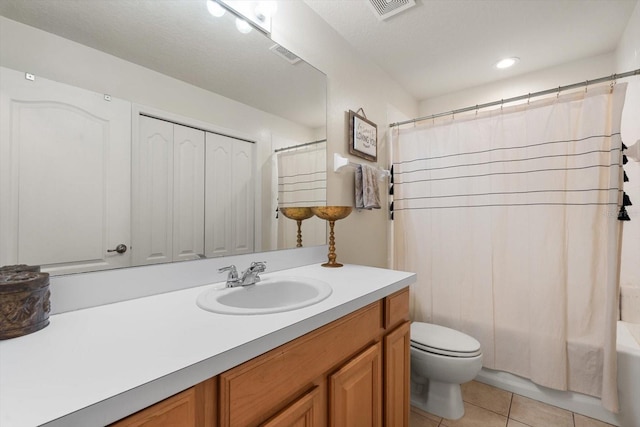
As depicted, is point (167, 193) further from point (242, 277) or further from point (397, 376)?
point (397, 376)

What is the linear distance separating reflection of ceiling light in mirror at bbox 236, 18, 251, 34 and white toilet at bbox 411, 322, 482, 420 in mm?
1905

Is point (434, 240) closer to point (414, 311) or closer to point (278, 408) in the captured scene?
point (414, 311)

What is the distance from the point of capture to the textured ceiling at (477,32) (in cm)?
159

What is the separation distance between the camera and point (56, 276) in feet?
2.61

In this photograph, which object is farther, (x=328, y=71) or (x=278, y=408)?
(x=328, y=71)

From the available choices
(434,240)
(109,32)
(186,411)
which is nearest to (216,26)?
(109,32)

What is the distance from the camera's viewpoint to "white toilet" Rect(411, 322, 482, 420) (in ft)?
5.05

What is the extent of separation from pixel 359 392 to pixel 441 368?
2.71 feet

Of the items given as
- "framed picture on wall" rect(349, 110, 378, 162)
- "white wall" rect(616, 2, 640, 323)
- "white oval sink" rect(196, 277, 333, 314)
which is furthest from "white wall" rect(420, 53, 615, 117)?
"white oval sink" rect(196, 277, 333, 314)

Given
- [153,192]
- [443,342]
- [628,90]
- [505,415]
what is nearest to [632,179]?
[628,90]

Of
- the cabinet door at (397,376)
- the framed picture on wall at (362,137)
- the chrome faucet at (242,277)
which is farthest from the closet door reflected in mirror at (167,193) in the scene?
the framed picture on wall at (362,137)

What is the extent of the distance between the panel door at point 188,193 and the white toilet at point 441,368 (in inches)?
54.0

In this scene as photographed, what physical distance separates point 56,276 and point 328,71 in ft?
5.37

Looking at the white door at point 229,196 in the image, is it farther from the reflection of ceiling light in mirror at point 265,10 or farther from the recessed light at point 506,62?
the recessed light at point 506,62
